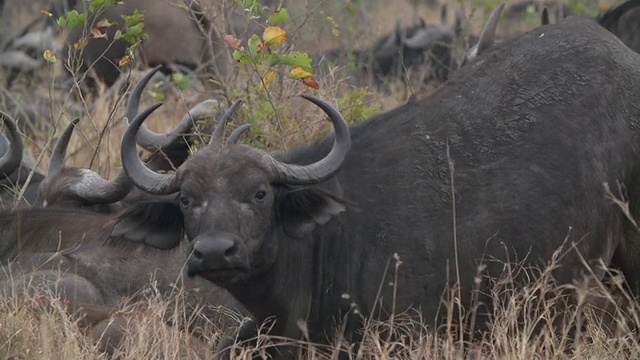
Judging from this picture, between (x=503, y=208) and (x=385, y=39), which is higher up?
(x=503, y=208)

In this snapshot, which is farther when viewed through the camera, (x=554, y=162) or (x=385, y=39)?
(x=385, y=39)

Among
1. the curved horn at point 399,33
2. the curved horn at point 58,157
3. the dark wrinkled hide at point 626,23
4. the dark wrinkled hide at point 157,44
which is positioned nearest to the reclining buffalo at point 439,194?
the curved horn at point 58,157

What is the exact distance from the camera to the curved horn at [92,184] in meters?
8.60

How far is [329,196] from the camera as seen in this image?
6574 mm

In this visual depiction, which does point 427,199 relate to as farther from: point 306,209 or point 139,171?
point 139,171

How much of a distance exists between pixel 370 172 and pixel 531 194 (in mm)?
723

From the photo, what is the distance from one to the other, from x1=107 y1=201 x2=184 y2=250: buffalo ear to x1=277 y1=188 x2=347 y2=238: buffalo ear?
48 centimetres

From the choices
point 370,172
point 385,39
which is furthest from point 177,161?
point 385,39

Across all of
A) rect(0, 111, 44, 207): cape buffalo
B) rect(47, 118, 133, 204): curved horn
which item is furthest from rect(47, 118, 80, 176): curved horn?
rect(0, 111, 44, 207): cape buffalo

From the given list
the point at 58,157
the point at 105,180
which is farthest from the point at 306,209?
the point at 58,157

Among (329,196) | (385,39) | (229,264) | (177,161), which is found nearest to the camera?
(229,264)

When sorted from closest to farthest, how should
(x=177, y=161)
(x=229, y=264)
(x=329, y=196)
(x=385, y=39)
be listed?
(x=229, y=264)
(x=329, y=196)
(x=177, y=161)
(x=385, y=39)

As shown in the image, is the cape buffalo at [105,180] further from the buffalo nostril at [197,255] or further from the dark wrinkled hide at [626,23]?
the dark wrinkled hide at [626,23]

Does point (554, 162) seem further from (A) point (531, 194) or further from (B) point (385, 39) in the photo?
(B) point (385, 39)
